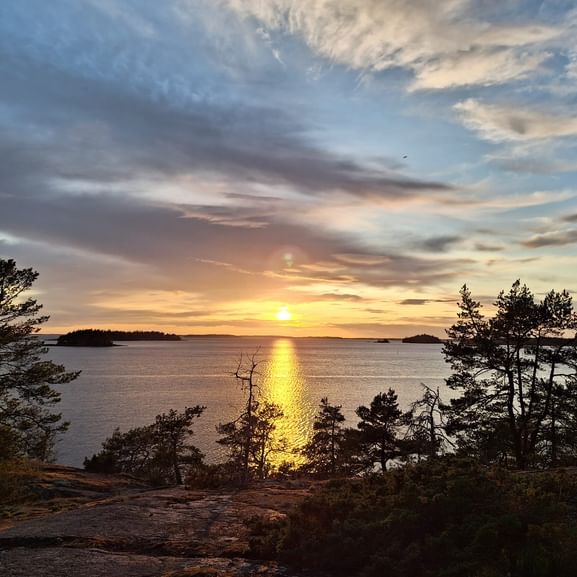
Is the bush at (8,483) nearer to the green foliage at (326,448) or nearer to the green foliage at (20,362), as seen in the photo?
the green foliage at (20,362)

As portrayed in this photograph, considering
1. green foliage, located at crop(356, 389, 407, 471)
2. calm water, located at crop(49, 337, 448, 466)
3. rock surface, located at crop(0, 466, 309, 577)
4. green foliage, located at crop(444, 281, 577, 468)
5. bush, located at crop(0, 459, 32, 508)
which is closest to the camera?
rock surface, located at crop(0, 466, 309, 577)

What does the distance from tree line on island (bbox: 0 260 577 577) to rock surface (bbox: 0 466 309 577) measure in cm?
97

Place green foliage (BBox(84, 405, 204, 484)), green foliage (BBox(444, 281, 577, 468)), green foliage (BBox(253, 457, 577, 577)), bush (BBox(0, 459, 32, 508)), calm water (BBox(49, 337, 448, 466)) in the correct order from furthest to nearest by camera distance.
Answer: calm water (BBox(49, 337, 448, 466))
green foliage (BBox(84, 405, 204, 484))
green foliage (BBox(444, 281, 577, 468))
bush (BBox(0, 459, 32, 508))
green foliage (BBox(253, 457, 577, 577))

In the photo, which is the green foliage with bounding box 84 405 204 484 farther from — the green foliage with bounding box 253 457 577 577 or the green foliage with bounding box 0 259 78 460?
the green foliage with bounding box 253 457 577 577

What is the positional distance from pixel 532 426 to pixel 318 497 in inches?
752

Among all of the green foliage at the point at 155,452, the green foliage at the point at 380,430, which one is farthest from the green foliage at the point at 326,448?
the green foliage at the point at 155,452

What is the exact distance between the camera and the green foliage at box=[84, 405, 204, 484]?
39.8 m

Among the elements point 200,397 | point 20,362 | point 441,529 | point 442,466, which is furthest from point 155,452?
point 200,397

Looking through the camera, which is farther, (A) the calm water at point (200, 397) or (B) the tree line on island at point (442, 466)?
(A) the calm water at point (200, 397)

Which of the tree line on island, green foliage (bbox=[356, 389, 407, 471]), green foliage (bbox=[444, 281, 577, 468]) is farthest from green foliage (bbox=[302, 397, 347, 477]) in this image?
green foliage (bbox=[444, 281, 577, 468])

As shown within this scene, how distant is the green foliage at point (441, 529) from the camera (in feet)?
25.0

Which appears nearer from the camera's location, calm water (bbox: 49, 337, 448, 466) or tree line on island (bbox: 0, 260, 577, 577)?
tree line on island (bbox: 0, 260, 577, 577)

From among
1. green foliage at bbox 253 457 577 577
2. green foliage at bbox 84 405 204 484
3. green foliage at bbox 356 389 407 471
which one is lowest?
green foliage at bbox 84 405 204 484

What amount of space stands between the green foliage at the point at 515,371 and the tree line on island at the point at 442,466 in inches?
3.0
